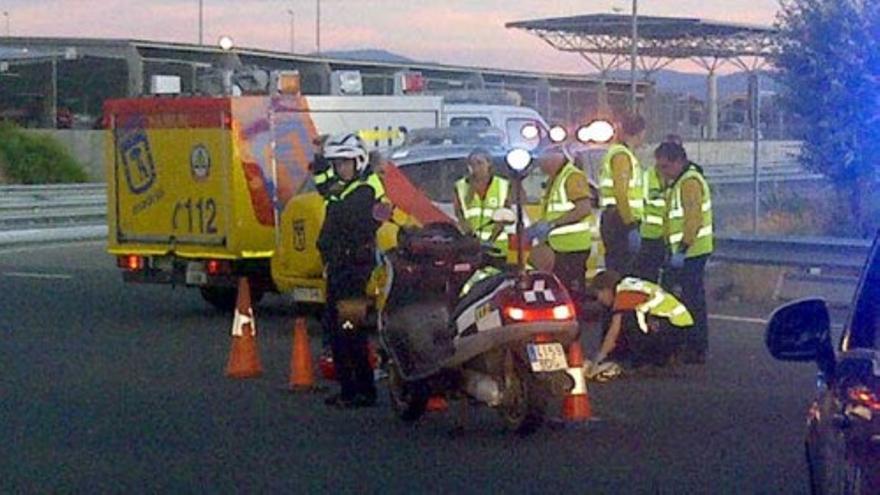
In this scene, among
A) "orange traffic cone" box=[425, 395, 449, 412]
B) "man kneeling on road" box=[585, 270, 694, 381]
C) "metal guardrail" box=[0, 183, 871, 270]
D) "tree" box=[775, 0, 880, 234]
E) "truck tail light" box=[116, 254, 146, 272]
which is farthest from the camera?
"tree" box=[775, 0, 880, 234]

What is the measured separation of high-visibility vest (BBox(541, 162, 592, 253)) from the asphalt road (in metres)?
1.19

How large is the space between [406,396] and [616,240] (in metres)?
3.44

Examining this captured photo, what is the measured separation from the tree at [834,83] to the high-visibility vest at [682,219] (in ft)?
24.3

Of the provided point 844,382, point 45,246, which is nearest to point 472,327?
point 844,382

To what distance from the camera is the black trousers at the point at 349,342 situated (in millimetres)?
12625

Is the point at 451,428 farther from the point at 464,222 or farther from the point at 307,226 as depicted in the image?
the point at 307,226

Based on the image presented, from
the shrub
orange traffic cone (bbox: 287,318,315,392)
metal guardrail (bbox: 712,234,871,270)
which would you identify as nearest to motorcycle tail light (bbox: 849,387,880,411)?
orange traffic cone (bbox: 287,318,315,392)

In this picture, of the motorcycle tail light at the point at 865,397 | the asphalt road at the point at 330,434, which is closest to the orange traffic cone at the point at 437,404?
the asphalt road at the point at 330,434

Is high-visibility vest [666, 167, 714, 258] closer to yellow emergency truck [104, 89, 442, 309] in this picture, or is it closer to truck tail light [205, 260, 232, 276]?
yellow emergency truck [104, 89, 442, 309]

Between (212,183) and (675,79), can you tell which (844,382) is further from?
(675,79)

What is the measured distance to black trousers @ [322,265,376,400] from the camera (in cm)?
1262

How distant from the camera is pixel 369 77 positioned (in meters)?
34.4

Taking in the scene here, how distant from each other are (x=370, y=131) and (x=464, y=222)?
545 centimetres

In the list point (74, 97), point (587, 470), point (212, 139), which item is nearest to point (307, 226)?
point (212, 139)
